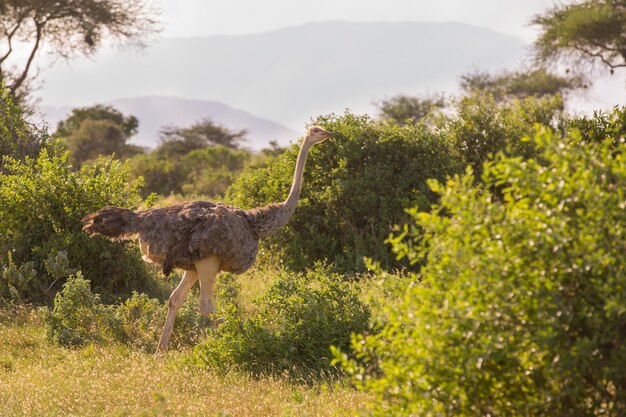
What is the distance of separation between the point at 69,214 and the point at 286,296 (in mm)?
3170

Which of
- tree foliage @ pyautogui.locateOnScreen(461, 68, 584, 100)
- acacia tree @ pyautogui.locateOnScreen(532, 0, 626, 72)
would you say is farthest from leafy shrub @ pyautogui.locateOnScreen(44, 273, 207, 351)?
tree foliage @ pyautogui.locateOnScreen(461, 68, 584, 100)

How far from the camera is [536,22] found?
31.9 metres

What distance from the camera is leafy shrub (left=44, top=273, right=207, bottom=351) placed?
8.23 m

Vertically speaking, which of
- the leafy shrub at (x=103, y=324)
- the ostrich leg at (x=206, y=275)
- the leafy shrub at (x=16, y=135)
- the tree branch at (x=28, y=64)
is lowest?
the leafy shrub at (x=103, y=324)

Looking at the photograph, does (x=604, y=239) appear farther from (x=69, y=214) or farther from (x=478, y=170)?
(x=478, y=170)

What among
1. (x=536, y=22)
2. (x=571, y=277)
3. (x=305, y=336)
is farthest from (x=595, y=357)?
(x=536, y=22)

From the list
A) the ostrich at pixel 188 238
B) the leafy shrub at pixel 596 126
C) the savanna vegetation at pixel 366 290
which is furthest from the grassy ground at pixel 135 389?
the leafy shrub at pixel 596 126

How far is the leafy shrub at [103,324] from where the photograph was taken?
823 centimetres

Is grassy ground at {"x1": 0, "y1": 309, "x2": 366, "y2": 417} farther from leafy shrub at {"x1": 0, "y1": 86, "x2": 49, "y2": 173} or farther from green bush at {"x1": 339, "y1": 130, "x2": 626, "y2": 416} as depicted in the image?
leafy shrub at {"x1": 0, "y1": 86, "x2": 49, "y2": 173}

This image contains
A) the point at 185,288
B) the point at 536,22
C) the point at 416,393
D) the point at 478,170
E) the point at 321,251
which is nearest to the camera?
the point at 416,393

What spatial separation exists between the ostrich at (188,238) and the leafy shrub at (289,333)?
1.88ft

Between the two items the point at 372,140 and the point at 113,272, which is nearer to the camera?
the point at 113,272

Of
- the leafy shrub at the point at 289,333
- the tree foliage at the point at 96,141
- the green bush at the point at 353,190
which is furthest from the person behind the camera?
the tree foliage at the point at 96,141

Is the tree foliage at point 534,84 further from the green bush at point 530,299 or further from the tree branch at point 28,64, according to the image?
the green bush at point 530,299
